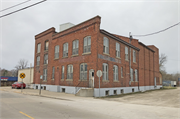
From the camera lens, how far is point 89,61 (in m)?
18.9

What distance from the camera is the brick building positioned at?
18.7 metres

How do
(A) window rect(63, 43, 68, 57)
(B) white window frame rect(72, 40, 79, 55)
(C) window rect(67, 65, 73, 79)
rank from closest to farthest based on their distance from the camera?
1. (B) white window frame rect(72, 40, 79, 55)
2. (C) window rect(67, 65, 73, 79)
3. (A) window rect(63, 43, 68, 57)

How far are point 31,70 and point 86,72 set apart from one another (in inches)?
804

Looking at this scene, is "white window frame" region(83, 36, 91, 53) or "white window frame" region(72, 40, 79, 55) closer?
"white window frame" region(83, 36, 91, 53)

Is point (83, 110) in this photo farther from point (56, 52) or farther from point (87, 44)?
point (56, 52)

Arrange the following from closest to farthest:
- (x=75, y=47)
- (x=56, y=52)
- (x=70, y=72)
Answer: (x=75, y=47) → (x=70, y=72) → (x=56, y=52)

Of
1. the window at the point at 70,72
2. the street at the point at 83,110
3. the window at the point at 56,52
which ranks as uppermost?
the window at the point at 56,52

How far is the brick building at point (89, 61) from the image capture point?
61.5 ft

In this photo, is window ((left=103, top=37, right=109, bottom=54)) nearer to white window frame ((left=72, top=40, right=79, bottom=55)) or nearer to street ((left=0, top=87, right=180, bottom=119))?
white window frame ((left=72, top=40, right=79, bottom=55))

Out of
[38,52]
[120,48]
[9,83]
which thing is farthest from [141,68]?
[9,83]

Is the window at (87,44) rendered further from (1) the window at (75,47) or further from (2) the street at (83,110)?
(2) the street at (83,110)

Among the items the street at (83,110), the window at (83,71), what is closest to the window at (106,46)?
the window at (83,71)

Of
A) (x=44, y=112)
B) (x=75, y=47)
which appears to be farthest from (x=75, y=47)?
(x=44, y=112)

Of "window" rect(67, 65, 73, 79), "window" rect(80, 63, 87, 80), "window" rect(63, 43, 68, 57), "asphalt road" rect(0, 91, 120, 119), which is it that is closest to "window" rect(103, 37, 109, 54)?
"window" rect(80, 63, 87, 80)
